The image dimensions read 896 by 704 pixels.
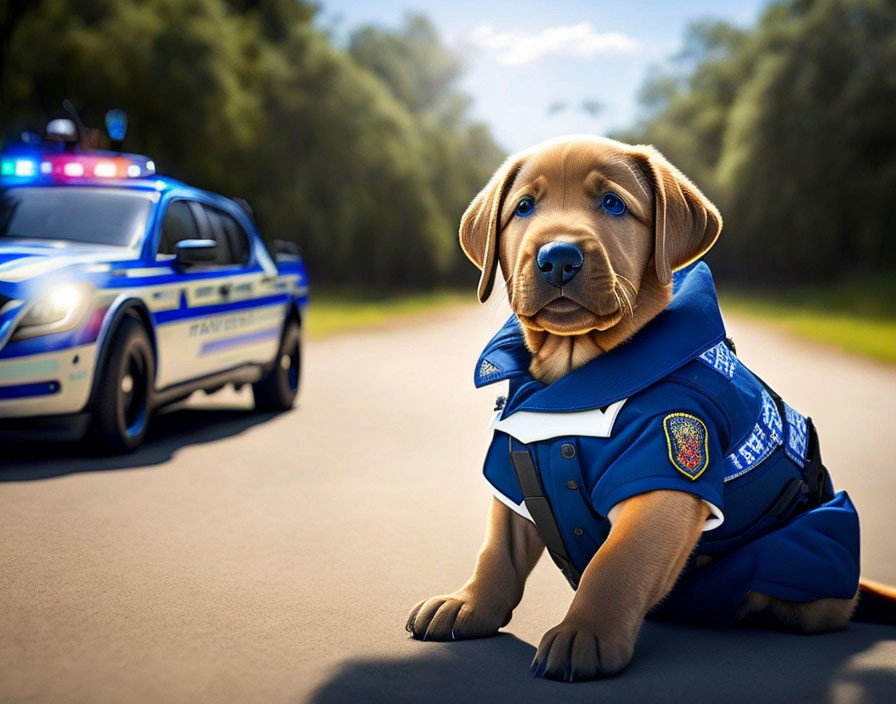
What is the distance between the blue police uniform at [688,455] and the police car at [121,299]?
4.24 metres

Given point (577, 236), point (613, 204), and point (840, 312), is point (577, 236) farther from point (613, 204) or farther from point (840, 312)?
point (840, 312)

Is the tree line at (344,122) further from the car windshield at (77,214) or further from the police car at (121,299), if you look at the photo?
the car windshield at (77,214)

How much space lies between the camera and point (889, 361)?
59.3 ft

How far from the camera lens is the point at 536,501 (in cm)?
381

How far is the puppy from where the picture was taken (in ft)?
11.6

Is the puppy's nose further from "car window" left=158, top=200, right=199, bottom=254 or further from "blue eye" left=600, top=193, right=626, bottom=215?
"car window" left=158, top=200, right=199, bottom=254

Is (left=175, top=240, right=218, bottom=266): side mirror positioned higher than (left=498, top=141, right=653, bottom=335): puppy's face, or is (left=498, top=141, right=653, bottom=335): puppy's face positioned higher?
(left=498, top=141, right=653, bottom=335): puppy's face

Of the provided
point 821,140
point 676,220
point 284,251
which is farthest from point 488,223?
point 821,140

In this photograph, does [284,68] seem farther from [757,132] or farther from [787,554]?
[787,554]

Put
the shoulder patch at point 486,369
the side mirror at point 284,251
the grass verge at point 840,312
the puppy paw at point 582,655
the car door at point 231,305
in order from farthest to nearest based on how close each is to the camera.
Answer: the grass verge at point 840,312 → the side mirror at point 284,251 → the car door at point 231,305 → the shoulder patch at point 486,369 → the puppy paw at point 582,655

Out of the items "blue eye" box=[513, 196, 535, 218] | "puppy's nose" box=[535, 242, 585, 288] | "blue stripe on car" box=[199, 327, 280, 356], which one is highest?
"blue eye" box=[513, 196, 535, 218]

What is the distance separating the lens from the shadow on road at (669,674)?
347cm

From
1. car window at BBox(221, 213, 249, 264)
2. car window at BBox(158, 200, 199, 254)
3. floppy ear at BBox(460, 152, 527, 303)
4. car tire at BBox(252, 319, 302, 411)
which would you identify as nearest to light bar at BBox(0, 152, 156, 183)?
car window at BBox(158, 200, 199, 254)

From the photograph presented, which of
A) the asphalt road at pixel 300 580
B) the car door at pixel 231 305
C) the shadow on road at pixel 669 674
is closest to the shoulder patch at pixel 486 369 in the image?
the asphalt road at pixel 300 580
